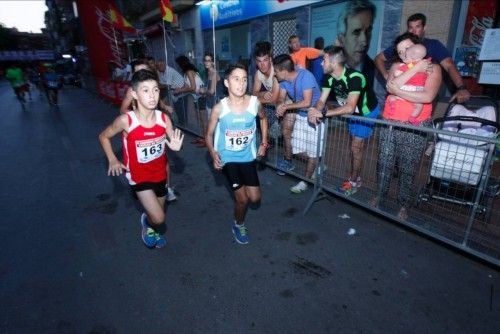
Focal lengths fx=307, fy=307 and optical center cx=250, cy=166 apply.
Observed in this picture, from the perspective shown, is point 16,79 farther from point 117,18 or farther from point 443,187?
point 443,187

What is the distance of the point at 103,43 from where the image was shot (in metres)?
17.9

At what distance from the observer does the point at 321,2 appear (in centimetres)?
851

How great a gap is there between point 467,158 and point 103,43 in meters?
19.6

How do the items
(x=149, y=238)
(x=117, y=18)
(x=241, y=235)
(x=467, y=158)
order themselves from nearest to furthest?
(x=467, y=158) < (x=149, y=238) < (x=241, y=235) < (x=117, y=18)

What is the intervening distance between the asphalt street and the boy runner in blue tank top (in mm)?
682

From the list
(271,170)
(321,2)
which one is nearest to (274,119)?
(271,170)

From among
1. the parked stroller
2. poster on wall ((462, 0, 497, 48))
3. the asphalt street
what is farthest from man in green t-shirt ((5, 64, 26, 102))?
the parked stroller

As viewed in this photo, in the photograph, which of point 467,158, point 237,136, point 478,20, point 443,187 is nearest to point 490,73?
point 478,20

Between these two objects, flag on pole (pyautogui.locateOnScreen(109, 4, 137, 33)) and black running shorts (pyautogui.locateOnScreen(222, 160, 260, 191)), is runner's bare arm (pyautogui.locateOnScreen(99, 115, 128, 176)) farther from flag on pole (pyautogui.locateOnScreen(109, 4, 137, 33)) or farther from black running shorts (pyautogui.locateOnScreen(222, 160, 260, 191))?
flag on pole (pyautogui.locateOnScreen(109, 4, 137, 33))

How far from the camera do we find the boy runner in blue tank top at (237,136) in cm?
324

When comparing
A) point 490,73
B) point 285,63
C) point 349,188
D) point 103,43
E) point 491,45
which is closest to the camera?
point 349,188

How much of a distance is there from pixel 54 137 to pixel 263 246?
8.45 meters

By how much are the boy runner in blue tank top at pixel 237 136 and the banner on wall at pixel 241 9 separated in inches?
258

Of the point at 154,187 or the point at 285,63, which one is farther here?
the point at 285,63
